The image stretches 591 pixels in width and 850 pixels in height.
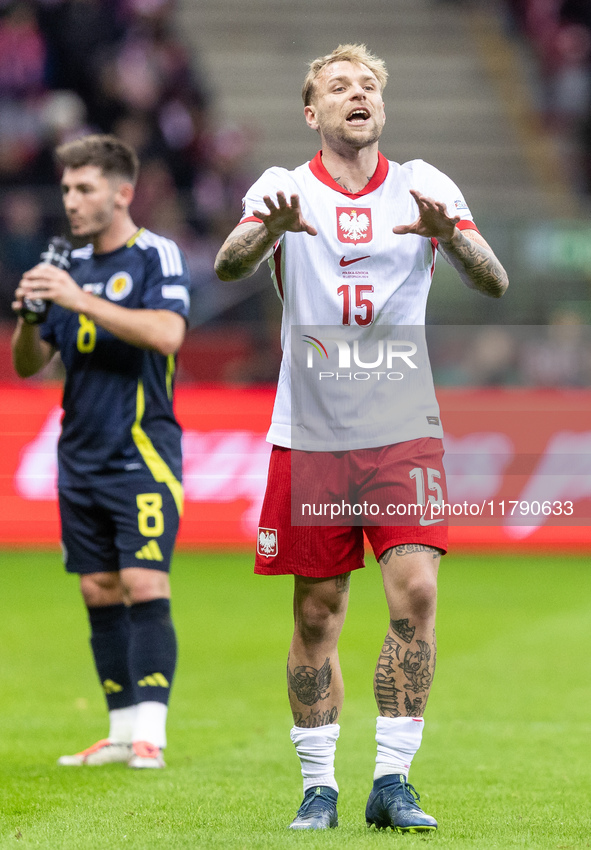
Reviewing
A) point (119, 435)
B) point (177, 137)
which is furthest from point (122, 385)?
point (177, 137)

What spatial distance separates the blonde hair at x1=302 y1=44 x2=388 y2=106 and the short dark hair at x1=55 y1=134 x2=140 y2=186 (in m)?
1.51

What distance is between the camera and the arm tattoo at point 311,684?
3959 mm

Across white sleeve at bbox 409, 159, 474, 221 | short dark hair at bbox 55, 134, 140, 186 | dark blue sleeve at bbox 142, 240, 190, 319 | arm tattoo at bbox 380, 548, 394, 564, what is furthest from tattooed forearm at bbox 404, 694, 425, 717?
short dark hair at bbox 55, 134, 140, 186

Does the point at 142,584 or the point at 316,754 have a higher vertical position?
the point at 142,584

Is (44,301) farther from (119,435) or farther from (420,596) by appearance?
(420,596)

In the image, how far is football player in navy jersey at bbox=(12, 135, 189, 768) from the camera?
5082mm

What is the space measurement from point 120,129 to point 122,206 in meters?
11.0

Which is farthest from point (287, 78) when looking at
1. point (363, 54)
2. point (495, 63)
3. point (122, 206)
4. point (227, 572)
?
point (363, 54)

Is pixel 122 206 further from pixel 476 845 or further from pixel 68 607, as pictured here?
pixel 68 607

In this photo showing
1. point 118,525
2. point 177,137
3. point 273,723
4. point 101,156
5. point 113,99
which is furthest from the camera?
point 177,137

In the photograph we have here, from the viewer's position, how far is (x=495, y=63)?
19.9 meters

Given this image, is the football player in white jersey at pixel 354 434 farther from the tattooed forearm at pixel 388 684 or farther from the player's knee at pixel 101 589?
the player's knee at pixel 101 589

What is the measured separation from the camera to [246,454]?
1154 cm

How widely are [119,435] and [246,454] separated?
20.9 ft
